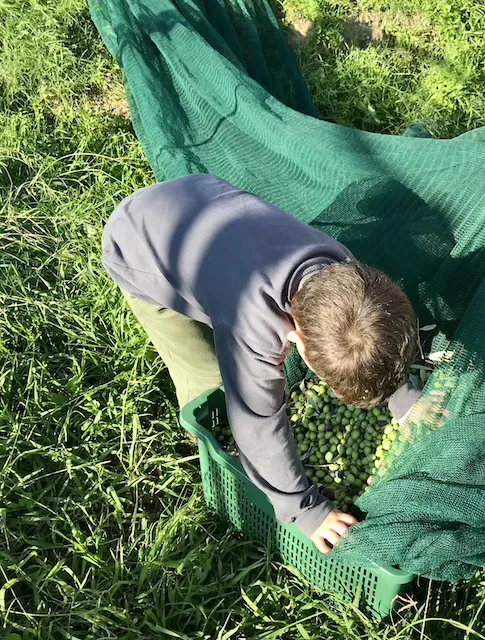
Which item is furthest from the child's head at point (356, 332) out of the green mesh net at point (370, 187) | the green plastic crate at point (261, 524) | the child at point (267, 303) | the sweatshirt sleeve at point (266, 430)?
the green plastic crate at point (261, 524)

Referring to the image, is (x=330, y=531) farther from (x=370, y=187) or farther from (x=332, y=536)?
(x=370, y=187)

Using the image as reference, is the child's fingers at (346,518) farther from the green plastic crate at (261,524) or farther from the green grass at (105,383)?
the green grass at (105,383)

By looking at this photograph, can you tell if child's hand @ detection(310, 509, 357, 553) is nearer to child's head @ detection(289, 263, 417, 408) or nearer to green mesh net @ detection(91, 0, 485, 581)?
green mesh net @ detection(91, 0, 485, 581)

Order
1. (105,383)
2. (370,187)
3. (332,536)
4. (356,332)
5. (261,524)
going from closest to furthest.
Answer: (356,332)
(332,536)
(261,524)
(370,187)
(105,383)

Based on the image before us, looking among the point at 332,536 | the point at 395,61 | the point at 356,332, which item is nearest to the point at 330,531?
the point at 332,536

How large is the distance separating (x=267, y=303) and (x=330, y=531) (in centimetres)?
72

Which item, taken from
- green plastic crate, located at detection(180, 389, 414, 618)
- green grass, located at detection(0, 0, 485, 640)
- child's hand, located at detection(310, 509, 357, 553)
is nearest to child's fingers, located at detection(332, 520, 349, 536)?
child's hand, located at detection(310, 509, 357, 553)

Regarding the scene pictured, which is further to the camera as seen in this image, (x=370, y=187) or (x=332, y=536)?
(x=370, y=187)

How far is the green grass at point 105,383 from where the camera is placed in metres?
2.28

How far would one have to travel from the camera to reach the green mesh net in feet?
6.30

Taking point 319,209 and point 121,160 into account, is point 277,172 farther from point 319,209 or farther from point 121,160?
point 121,160

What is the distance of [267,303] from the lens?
1833mm

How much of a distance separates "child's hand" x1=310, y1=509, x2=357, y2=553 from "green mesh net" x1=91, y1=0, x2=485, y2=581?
5 cm

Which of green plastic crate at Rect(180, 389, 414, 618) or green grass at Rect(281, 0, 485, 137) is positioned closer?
green plastic crate at Rect(180, 389, 414, 618)
